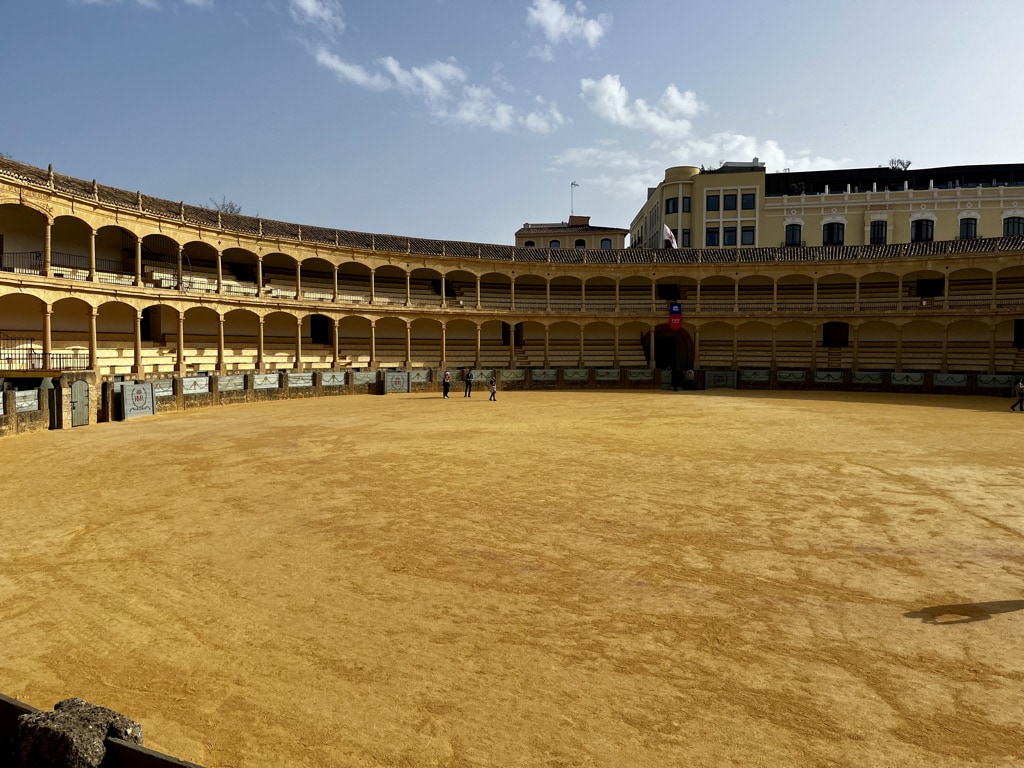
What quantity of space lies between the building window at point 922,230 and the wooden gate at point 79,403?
56.5 metres

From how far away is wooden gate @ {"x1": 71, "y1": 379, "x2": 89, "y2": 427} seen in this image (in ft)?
66.7

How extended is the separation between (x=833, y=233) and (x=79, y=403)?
5369cm

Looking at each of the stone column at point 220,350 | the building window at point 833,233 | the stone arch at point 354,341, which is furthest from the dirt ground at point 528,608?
the building window at point 833,233

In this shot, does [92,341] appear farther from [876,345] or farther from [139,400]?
[876,345]

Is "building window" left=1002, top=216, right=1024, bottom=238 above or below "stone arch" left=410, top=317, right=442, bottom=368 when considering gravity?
above

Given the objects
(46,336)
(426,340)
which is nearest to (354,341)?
(426,340)

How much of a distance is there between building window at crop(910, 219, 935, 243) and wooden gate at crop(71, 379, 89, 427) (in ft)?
185

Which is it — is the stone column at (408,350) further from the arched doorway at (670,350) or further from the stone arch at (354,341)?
the arched doorway at (670,350)

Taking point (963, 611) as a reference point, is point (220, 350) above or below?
above

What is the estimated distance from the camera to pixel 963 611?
6387mm

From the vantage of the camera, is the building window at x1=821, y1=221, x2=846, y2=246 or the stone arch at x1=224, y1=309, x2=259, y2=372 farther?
the building window at x1=821, y1=221, x2=846, y2=246

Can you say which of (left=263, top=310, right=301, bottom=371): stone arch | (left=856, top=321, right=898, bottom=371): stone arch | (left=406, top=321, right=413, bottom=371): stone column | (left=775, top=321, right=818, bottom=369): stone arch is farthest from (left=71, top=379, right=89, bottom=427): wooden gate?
(left=856, top=321, right=898, bottom=371): stone arch

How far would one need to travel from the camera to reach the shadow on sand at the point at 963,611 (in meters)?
6.19

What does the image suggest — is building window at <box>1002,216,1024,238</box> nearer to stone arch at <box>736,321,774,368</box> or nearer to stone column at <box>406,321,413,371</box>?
stone arch at <box>736,321,774,368</box>
